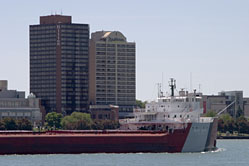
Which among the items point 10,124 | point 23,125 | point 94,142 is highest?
point 10,124

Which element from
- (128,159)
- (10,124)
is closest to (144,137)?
(128,159)

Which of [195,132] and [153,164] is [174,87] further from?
[153,164]

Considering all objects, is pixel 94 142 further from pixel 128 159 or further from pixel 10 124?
pixel 10 124

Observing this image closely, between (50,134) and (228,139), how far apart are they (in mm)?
88191

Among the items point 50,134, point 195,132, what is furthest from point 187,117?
point 50,134

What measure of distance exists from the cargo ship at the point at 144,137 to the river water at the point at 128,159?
1498mm

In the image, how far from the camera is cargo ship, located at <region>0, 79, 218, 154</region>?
110 m

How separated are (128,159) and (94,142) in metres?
9.13

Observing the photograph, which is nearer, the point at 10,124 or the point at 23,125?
the point at 23,125

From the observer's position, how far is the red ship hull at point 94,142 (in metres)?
110

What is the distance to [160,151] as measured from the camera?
369 feet

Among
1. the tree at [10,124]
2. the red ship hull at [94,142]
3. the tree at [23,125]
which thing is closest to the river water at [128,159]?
the red ship hull at [94,142]

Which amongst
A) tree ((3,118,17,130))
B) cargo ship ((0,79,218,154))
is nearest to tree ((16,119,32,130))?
tree ((3,118,17,130))

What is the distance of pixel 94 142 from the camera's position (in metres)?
111
